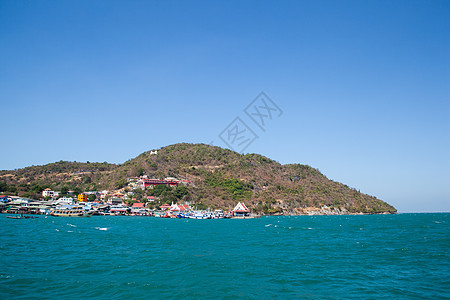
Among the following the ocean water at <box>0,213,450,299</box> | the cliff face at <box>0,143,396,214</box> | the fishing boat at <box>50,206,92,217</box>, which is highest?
the cliff face at <box>0,143,396,214</box>

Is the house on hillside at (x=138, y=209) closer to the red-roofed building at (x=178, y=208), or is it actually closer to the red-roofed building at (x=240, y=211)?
the red-roofed building at (x=178, y=208)

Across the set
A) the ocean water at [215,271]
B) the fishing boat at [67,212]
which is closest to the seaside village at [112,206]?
the fishing boat at [67,212]

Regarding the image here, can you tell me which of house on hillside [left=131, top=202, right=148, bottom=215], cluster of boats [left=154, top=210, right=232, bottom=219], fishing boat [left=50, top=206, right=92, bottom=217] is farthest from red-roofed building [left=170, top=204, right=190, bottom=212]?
fishing boat [left=50, top=206, right=92, bottom=217]

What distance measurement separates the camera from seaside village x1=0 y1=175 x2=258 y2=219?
97.9 m

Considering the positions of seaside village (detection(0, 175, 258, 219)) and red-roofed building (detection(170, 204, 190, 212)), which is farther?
red-roofed building (detection(170, 204, 190, 212))

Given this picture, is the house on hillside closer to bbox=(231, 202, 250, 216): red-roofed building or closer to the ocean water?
bbox=(231, 202, 250, 216): red-roofed building

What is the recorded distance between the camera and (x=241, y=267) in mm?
24828

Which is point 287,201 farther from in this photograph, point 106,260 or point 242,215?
point 106,260

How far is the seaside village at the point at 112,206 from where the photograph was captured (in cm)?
9788

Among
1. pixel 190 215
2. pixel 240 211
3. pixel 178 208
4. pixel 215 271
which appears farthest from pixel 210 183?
pixel 215 271

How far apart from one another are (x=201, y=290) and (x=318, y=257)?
16011 millimetres

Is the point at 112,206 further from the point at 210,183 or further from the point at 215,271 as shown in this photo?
the point at 215,271

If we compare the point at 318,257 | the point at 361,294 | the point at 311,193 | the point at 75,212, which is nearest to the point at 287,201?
the point at 311,193

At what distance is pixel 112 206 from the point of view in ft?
411
